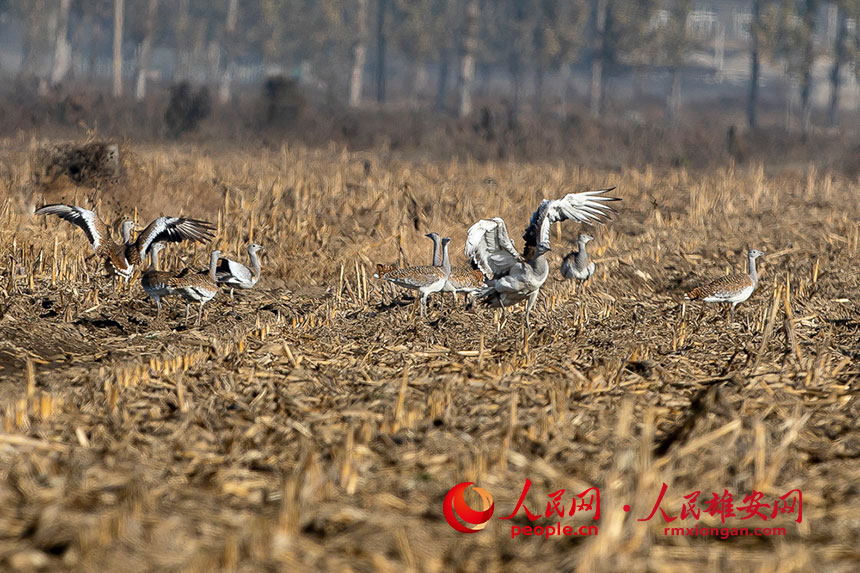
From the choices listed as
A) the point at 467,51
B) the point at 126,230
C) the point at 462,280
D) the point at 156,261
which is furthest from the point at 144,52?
the point at 462,280

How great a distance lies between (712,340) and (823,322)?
1550 millimetres

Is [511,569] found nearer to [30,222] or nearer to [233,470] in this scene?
[233,470]

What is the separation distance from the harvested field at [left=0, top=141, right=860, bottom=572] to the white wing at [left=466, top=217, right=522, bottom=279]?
0.56m

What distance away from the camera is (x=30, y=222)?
13758 millimetres

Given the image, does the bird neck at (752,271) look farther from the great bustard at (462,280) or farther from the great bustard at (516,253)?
the great bustard at (462,280)

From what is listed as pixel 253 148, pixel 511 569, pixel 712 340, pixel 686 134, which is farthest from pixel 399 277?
pixel 686 134

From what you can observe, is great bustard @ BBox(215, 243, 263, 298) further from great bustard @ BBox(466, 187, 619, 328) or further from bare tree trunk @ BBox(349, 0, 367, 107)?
bare tree trunk @ BBox(349, 0, 367, 107)

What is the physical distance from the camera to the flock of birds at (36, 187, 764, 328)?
10516 mm

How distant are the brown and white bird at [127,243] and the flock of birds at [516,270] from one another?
2.38 m

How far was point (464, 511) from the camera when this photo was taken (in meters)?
5.03

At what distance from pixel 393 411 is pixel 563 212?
5.01m

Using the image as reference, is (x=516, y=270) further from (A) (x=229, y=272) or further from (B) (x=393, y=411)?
(B) (x=393, y=411)

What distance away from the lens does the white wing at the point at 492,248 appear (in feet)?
33.8

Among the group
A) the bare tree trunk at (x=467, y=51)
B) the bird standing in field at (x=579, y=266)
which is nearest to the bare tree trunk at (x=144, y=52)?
the bare tree trunk at (x=467, y=51)
